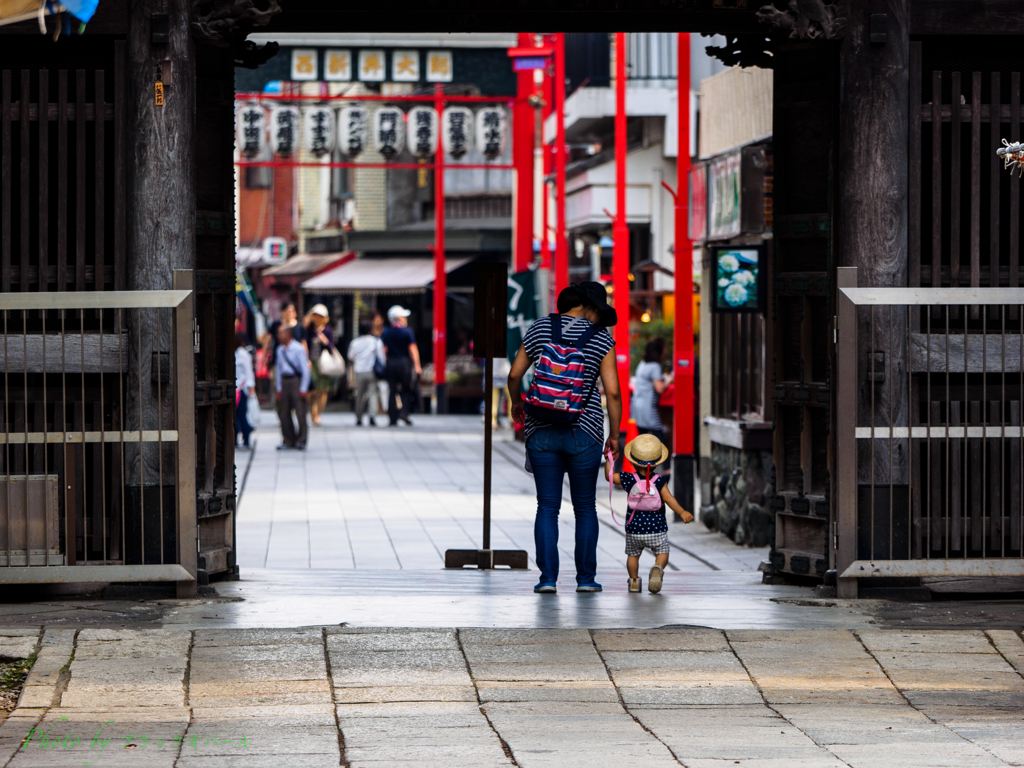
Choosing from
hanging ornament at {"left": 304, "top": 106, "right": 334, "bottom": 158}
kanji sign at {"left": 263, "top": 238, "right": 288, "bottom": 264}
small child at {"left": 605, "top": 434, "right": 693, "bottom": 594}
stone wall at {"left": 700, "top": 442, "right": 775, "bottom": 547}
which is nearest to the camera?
small child at {"left": 605, "top": 434, "right": 693, "bottom": 594}

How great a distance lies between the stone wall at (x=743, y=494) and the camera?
1361 cm

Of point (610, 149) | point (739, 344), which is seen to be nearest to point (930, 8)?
point (739, 344)

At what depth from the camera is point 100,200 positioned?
8.59 m

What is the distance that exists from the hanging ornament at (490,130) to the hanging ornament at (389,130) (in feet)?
6.00

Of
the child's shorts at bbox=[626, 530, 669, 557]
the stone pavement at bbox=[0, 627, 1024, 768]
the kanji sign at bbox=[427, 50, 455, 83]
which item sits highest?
the kanji sign at bbox=[427, 50, 455, 83]

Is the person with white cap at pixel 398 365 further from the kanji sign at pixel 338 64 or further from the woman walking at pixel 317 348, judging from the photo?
the kanji sign at pixel 338 64

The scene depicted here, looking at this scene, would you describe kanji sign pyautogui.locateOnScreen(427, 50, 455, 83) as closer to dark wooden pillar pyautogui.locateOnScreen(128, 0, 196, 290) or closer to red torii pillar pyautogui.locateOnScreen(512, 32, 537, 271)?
red torii pillar pyautogui.locateOnScreen(512, 32, 537, 271)

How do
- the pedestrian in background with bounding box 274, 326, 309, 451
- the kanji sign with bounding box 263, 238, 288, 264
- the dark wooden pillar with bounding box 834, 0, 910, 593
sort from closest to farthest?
the dark wooden pillar with bounding box 834, 0, 910, 593, the pedestrian in background with bounding box 274, 326, 309, 451, the kanji sign with bounding box 263, 238, 288, 264

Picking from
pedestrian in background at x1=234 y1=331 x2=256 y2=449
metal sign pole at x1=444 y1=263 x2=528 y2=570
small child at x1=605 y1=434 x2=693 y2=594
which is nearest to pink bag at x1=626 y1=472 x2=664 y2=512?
small child at x1=605 y1=434 x2=693 y2=594

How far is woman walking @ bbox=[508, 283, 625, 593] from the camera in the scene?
29.0 ft

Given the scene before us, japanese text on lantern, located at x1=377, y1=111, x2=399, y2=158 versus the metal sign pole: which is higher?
japanese text on lantern, located at x1=377, y1=111, x2=399, y2=158

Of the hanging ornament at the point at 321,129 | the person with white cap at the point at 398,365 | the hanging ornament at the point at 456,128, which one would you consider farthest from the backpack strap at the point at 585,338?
the hanging ornament at the point at 321,129

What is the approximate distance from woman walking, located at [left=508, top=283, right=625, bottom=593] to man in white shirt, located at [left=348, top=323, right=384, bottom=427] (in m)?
19.5

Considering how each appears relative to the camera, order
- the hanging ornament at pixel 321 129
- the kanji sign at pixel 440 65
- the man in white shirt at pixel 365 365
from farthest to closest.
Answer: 1. the hanging ornament at pixel 321 129
2. the kanji sign at pixel 440 65
3. the man in white shirt at pixel 365 365
